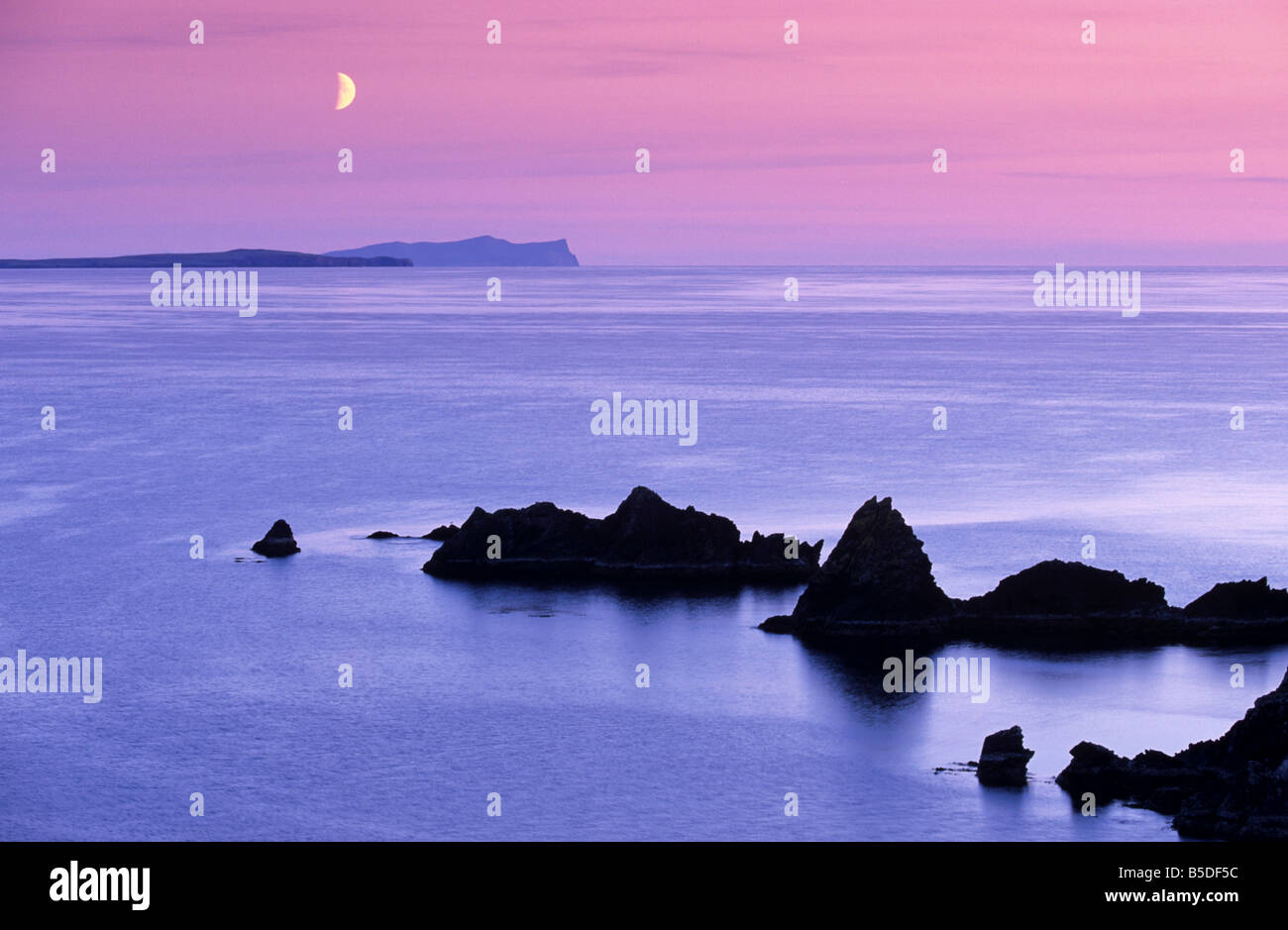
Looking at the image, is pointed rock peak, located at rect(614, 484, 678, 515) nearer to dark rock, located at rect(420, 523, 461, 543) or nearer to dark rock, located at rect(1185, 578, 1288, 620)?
dark rock, located at rect(420, 523, 461, 543)

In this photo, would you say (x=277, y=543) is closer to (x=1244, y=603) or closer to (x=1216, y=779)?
(x=1244, y=603)

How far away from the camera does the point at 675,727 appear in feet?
195

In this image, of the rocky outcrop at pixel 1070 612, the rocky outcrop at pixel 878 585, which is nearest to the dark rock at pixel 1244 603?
the rocky outcrop at pixel 1070 612

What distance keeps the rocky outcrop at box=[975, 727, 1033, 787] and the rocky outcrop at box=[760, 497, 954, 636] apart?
17.7m

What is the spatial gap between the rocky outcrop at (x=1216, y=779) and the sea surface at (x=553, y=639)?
59.1 inches

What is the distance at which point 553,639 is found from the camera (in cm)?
7312

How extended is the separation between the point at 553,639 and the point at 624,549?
36.7 feet

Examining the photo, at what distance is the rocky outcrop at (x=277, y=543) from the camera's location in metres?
91.8

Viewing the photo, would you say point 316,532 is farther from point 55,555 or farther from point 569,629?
point 569,629

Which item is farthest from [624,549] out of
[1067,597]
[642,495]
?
[1067,597]

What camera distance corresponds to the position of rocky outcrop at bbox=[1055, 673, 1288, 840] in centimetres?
3878

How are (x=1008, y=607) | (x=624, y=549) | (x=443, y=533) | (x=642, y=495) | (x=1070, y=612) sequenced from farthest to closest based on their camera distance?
(x=443, y=533) < (x=624, y=549) < (x=642, y=495) < (x=1070, y=612) < (x=1008, y=607)

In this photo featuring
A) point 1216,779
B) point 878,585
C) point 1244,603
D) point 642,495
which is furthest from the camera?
point 642,495

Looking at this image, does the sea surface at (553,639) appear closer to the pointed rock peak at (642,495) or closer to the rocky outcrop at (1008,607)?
the rocky outcrop at (1008,607)
